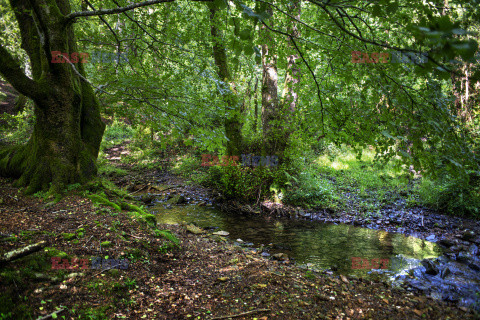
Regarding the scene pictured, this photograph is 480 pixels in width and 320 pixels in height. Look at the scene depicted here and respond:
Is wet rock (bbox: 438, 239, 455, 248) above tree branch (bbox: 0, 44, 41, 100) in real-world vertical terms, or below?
below

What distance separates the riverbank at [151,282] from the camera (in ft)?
7.57

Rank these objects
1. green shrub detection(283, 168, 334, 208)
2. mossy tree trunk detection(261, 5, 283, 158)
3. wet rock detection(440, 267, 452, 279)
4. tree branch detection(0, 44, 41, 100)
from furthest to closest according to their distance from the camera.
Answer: green shrub detection(283, 168, 334, 208) → mossy tree trunk detection(261, 5, 283, 158) → tree branch detection(0, 44, 41, 100) → wet rock detection(440, 267, 452, 279)

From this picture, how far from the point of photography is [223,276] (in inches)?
144

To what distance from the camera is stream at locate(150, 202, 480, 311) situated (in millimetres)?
4191

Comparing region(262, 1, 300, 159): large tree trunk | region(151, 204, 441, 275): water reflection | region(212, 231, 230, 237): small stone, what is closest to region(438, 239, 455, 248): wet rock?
region(151, 204, 441, 275): water reflection

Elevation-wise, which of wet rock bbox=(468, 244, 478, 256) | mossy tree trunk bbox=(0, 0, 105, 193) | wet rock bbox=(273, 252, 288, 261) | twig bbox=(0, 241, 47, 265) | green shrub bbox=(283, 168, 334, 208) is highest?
mossy tree trunk bbox=(0, 0, 105, 193)

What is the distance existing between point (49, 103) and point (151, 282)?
4698 mm

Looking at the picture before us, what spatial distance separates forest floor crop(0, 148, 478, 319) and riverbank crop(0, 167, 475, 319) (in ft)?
0.04

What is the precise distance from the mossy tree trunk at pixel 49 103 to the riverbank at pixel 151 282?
809mm

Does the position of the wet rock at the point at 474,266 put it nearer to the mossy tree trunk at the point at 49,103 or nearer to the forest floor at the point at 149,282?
the forest floor at the point at 149,282

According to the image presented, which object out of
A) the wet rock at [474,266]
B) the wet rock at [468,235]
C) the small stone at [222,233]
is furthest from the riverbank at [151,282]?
the wet rock at [468,235]

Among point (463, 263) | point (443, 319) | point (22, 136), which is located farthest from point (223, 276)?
point (22, 136)

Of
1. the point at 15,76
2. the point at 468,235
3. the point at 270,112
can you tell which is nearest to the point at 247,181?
the point at 270,112

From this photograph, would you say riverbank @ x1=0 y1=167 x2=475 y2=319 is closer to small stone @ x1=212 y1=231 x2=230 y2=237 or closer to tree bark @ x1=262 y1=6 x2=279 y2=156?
small stone @ x1=212 y1=231 x2=230 y2=237
